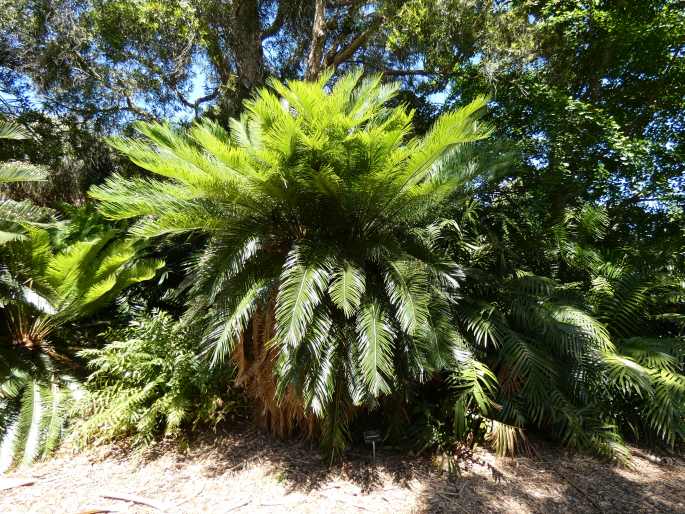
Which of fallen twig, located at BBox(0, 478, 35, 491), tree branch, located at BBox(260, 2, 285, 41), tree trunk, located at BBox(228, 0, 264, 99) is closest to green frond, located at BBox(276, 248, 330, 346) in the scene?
fallen twig, located at BBox(0, 478, 35, 491)

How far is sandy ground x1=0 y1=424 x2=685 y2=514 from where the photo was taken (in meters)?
2.62

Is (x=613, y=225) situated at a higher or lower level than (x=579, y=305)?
higher

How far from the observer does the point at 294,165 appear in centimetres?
295

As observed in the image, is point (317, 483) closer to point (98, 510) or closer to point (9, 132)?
point (98, 510)

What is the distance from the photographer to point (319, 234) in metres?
3.24

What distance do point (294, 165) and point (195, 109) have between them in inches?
234

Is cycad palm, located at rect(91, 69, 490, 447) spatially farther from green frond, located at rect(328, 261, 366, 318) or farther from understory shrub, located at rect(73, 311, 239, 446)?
understory shrub, located at rect(73, 311, 239, 446)

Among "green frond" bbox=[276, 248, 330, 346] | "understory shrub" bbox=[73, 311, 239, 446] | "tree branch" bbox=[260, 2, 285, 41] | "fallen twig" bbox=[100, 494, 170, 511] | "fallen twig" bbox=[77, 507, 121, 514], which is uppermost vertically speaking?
"tree branch" bbox=[260, 2, 285, 41]

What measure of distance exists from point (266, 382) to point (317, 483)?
83 cm

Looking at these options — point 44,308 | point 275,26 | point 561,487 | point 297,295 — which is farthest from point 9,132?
point 275,26

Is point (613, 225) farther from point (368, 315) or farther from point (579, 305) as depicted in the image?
point (368, 315)

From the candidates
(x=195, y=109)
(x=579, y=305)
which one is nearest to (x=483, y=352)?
(x=579, y=305)

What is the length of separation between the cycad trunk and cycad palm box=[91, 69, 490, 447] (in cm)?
2

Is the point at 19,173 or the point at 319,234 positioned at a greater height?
the point at 19,173
